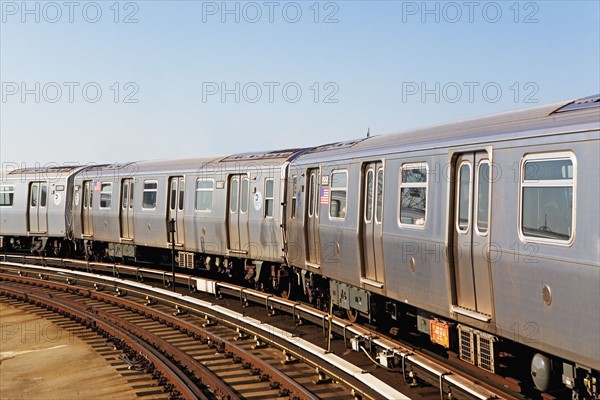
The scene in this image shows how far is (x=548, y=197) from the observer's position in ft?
20.1

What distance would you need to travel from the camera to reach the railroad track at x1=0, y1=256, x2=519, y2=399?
8.02 metres

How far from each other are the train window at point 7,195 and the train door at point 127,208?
6.95 m

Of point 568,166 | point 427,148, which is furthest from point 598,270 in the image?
point 427,148

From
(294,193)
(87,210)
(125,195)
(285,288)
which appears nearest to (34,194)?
(87,210)

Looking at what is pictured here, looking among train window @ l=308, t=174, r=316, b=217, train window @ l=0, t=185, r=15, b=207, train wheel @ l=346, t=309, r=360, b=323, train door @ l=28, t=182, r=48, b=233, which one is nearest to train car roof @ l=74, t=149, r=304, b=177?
train window @ l=308, t=174, r=316, b=217

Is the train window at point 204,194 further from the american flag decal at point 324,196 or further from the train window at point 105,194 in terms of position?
the american flag decal at point 324,196

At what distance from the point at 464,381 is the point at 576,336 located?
2.17m

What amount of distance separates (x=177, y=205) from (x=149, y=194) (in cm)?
159

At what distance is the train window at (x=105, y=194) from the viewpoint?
2148 centimetres

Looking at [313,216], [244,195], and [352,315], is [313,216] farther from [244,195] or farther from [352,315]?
[244,195]

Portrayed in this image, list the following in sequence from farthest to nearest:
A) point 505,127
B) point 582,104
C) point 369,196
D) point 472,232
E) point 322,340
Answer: point 322,340 → point 369,196 → point 472,232 → point 505,127 → point 582,104

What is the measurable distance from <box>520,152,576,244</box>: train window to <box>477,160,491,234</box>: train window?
0.63 metres

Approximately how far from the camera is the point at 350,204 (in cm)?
1071

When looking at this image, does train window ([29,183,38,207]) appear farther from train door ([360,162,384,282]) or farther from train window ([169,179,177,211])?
train door ([360,162,384,282])
